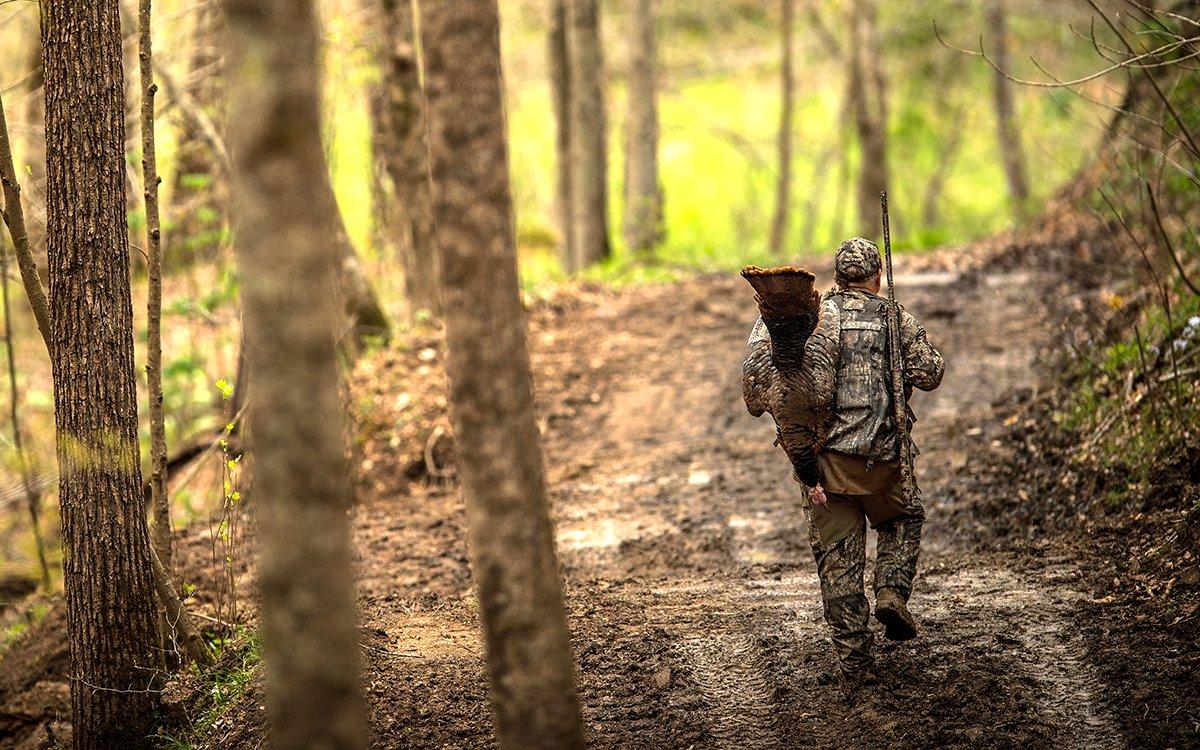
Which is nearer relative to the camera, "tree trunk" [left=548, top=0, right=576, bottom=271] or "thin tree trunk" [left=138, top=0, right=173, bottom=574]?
"thin tree trunk" [left=138, top=0, right=173, bottom=574]

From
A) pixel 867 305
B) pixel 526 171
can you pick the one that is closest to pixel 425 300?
pixel 867 305

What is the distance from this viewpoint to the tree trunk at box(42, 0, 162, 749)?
650cm

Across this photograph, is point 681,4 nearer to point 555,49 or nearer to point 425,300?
point 555,49

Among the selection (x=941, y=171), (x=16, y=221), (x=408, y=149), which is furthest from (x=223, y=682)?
(x=941, y=171)

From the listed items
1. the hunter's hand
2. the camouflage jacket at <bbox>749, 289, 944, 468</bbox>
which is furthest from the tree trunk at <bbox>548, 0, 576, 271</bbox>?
the hunter's hand

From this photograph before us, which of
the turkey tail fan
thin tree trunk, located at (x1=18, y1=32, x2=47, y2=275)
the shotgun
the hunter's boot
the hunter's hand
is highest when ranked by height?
thin tree trunk, located at (x1=18, y1=32, x2=47, y2=275)

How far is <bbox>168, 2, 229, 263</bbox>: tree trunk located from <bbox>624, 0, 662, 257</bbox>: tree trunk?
6.33 metres

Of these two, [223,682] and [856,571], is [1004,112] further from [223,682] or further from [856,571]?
[223,682]

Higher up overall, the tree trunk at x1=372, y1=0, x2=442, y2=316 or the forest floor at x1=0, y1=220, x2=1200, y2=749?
the tree trunk at x1=372, y1=0, x2=442, y2=316

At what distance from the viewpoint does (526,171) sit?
25953mm

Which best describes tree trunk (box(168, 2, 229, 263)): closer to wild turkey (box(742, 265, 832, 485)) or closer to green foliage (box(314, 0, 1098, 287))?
green foliage (box(314, 0, 1098, 287))

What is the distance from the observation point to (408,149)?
1342 centimetres

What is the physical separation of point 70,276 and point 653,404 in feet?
21.1

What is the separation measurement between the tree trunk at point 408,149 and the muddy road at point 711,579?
155cm
